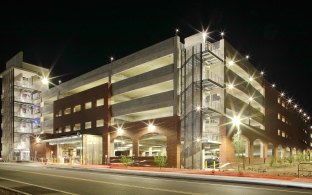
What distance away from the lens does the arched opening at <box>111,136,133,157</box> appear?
49.5m

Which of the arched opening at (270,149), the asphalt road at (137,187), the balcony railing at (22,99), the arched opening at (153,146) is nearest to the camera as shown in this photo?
the asphalt road at (137,187)

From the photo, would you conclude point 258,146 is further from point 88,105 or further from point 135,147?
point 88,105

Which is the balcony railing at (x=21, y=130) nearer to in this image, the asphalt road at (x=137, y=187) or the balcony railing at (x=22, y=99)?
the balcony railing at (x=22, y=99)

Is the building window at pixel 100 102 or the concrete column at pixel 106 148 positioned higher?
the building window at pixel 100 102

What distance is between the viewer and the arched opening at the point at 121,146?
1949 inches

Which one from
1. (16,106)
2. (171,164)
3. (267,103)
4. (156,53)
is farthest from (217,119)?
(16,106)

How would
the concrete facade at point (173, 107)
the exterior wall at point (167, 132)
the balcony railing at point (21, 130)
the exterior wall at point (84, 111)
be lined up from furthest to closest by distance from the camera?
the balcony railing at point (21, 130), the exterior wall at point (84, 111), the concrete facade at point (173, 107), the exterior wall at point (167, 132)

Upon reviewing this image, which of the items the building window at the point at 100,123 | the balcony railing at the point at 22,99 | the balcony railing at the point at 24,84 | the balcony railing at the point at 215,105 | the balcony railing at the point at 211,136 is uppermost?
the balcony railing at the point at 24,84

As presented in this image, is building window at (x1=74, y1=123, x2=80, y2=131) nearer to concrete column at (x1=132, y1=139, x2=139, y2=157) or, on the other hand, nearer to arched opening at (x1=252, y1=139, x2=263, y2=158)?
concrete column at (x1=132, y1=139, x2=139, y2=157)

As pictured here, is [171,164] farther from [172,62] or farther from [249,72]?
[249,72]

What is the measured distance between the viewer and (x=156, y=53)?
43.0 metres

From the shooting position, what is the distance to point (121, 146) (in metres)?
57.6

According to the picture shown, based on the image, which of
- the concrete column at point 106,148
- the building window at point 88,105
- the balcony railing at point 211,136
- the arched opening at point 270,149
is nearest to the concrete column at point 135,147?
the concrete column at point 106,148

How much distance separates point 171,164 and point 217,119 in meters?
8.20
